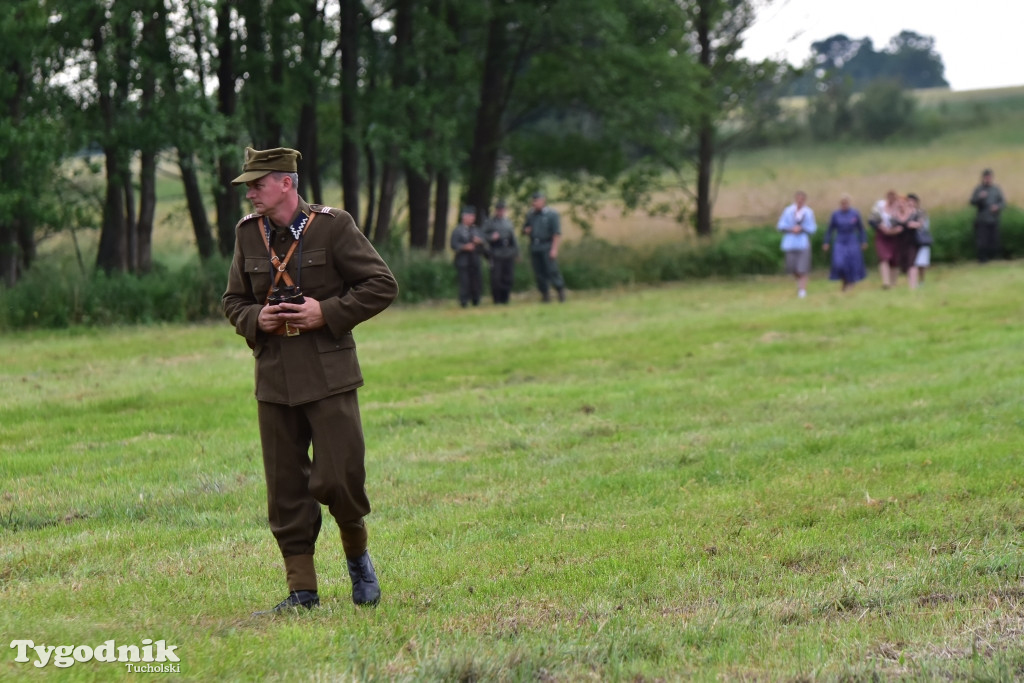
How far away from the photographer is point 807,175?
57156 millimetres

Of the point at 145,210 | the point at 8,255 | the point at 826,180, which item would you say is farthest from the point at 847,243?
the point at 826,180

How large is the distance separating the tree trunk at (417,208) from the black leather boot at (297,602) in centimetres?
2564

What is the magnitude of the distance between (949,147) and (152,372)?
2370 inches

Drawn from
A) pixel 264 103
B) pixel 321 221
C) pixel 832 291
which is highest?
pixel 264 103

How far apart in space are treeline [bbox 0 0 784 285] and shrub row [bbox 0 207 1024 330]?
61.9 inches

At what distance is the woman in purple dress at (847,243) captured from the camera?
2486 centimetres

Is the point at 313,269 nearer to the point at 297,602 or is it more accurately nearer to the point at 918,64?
the point at 297,602

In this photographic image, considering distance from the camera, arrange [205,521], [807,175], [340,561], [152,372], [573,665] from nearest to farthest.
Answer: [573,665] → [340,561] → [205,521] → [152,372] → [807,175]

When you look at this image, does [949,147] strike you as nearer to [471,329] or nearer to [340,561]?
[471,329]

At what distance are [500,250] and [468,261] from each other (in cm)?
69

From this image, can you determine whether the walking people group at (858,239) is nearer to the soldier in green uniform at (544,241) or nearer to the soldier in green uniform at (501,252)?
the soldier in green uniform at (544,241)

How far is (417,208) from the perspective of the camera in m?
32.0

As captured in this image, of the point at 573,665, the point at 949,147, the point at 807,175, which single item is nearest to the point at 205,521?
the point at 573,665

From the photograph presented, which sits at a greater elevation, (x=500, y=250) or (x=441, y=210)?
(x=441, y=210)
